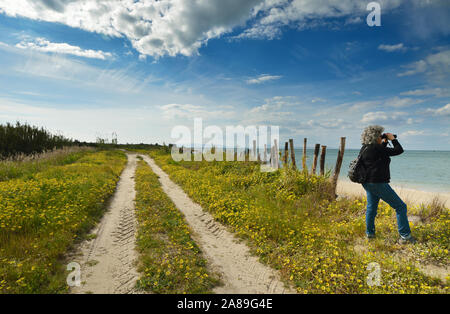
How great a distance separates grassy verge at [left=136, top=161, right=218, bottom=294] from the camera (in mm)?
4310

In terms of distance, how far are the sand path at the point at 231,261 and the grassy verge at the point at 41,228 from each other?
3210mm

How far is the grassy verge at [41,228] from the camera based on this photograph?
14.1 ft

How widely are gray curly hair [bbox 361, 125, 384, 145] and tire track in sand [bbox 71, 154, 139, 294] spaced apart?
6.45m

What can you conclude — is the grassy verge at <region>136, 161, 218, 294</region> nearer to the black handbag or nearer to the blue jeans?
the black handbag

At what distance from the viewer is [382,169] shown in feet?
17.4

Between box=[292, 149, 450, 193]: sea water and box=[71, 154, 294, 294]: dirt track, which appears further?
box=[292, 149, 450, 193]: sea water

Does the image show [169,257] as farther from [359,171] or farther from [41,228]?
[359,171]

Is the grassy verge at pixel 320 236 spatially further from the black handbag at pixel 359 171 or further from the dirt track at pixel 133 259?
the black handbag at pixel 359 171

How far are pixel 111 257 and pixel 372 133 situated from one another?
7.39m

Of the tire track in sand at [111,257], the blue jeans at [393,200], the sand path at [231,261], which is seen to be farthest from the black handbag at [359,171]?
the tire track in sand at [111,257]

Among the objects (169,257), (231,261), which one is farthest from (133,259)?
(231,261)

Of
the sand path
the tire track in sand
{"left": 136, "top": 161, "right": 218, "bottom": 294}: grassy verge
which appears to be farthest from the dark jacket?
the tire track in sand

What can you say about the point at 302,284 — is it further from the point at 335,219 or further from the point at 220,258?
the point at 335,219
